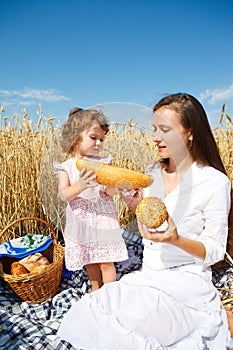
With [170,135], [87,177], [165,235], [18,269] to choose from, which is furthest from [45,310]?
[170,135]

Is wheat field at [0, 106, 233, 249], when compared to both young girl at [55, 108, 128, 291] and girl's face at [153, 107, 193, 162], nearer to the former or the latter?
young girl at [55, 108, 128, 291]

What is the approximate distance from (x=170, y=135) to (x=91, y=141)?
40cm

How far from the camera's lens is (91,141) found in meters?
1.60

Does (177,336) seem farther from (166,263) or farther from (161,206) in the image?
(161,206)

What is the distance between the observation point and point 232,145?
2650mm

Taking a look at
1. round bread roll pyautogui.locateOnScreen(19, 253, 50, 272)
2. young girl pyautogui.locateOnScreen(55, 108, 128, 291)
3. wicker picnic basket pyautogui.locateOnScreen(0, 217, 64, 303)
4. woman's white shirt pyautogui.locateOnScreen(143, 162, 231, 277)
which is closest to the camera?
woman's white shirt pyautogui.locateOnScreen(143, 162, 231, 277)

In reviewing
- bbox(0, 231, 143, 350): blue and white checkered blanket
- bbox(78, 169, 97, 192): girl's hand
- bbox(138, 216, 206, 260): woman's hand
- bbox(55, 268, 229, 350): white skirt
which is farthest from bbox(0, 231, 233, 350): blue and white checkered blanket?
bbox(78, 169, 97, 192): girl's hand

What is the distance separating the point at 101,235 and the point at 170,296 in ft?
2.18

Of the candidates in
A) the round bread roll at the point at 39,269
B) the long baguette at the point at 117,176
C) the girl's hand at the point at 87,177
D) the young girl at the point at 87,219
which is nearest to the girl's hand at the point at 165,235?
the long baguette at the point at 117,176

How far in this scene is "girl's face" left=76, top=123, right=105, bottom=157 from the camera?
5.21 ft

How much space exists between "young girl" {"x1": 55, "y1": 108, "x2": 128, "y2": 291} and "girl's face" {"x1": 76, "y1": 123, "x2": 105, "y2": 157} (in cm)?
2

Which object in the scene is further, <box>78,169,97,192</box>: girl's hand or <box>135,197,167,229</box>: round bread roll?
<box>78,169,97,192</box>: girl's hand

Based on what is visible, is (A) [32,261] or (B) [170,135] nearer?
(B) [170,135]

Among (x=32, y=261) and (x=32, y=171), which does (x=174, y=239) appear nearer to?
A: (x=32, y=261)
